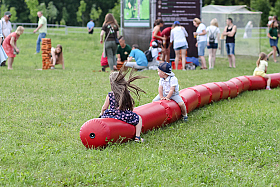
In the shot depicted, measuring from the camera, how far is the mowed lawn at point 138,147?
3.54m

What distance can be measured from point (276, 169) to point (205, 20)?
17465mm

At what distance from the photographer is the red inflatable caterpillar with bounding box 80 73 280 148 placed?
436 centimetres

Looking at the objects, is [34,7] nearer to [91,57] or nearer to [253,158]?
[91,57]

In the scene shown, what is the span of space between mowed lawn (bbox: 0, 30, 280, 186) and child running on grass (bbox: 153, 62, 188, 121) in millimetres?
341

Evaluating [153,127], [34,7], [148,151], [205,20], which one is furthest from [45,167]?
[34,7]

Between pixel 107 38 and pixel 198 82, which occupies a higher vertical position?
pixel 107 38

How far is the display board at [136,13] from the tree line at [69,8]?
2936 cm

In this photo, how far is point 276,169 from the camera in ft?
12.8

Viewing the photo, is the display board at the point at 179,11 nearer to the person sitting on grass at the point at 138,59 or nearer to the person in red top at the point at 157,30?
the person in red top at the point at 157,30

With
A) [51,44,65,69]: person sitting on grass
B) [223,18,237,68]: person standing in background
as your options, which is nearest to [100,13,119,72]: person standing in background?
[51,44,65,69]: person sitting on grass

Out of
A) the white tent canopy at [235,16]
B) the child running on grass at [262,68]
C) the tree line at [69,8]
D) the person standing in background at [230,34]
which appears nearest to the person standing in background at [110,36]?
the child running on grass at [262,68]

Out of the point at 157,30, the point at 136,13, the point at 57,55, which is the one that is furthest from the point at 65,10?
the point at 157,30

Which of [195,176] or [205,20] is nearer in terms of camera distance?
[195,176]

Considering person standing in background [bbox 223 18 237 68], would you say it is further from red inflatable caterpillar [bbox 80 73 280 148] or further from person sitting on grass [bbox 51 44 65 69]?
person sitting on grass [bbox 51 44 65 69]
